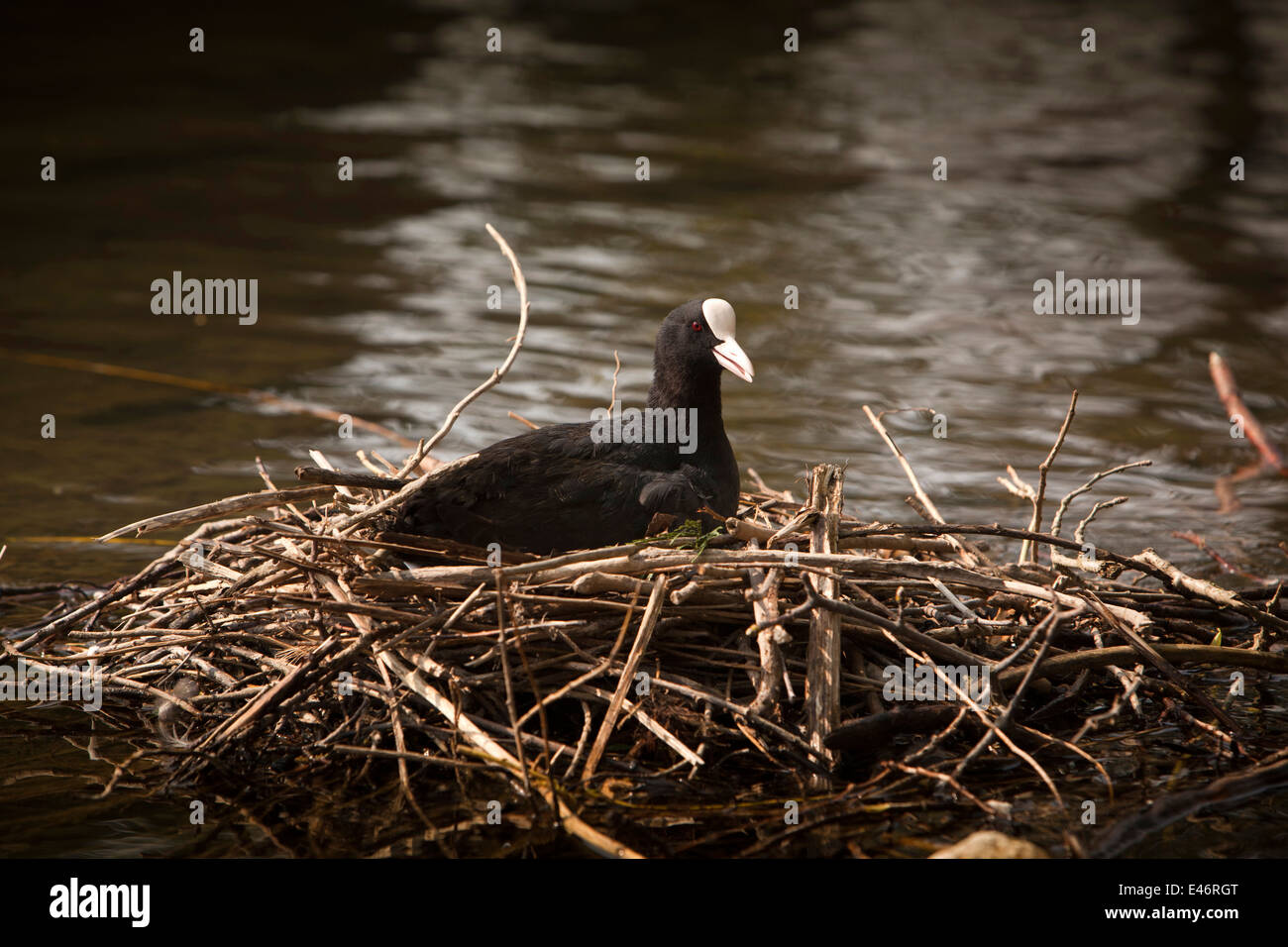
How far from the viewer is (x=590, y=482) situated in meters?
5.20

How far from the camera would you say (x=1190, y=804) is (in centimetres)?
442

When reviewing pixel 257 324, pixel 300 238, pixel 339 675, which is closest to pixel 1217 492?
pixel 339 675

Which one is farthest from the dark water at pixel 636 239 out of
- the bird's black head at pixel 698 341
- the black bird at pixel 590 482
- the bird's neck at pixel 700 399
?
the bird's black head at pixel 698 341

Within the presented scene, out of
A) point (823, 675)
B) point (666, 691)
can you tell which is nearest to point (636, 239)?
point (666, 691)

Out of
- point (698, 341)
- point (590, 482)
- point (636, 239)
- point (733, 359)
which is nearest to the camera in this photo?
point (590, 482)

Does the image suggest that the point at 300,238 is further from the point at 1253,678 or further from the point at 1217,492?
the point at 1253,678

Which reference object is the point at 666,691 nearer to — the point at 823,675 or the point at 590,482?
the point at 823,675

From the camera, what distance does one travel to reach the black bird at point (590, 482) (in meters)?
5.16

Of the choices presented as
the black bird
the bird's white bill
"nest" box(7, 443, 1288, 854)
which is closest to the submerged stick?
"nest" box(7, 443, 1288, 854)

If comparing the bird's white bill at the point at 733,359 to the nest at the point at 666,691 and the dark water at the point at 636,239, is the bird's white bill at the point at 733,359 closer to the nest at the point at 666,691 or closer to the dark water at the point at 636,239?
the nest at the point at 666,691

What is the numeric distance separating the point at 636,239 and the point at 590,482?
919 cm

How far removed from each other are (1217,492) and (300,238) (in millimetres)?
8927

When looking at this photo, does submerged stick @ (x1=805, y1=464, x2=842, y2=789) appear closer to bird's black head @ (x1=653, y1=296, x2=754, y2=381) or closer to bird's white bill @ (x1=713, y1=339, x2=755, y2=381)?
bird's white bill @ (x1=713, y1=339, x2=755, y2=381)

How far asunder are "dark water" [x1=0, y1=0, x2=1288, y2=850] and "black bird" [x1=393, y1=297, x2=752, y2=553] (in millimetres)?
1707
